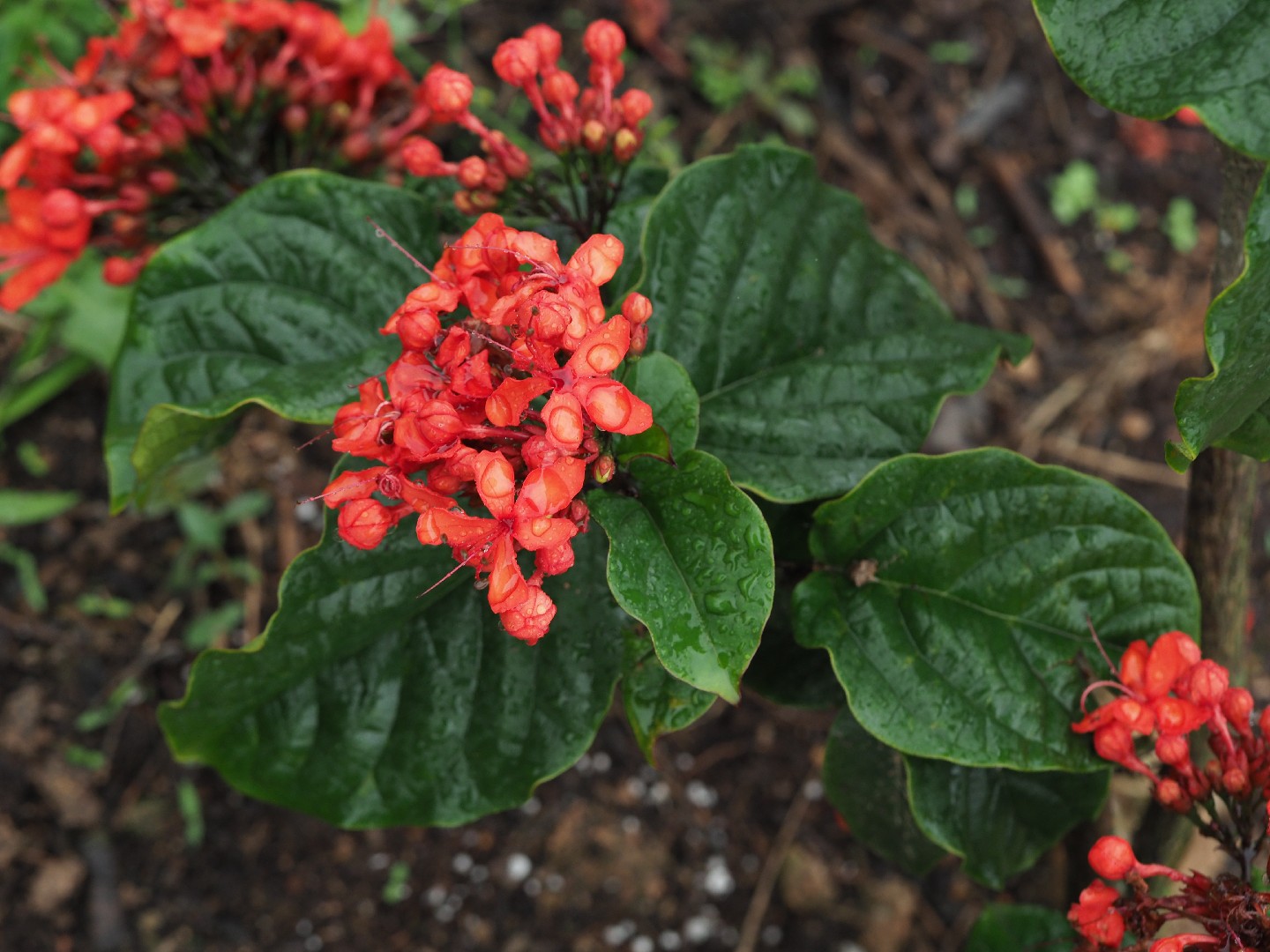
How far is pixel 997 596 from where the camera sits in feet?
4.35

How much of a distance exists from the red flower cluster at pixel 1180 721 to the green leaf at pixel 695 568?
51 centimetres

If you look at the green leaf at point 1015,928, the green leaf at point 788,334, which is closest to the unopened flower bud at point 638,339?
the green leaf at point 788,334

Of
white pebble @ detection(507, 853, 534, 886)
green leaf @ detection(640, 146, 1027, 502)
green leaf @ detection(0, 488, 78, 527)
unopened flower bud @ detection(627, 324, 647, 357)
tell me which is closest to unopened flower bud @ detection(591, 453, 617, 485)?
unopened flower bud @ detection(627, 324, 647, 357)

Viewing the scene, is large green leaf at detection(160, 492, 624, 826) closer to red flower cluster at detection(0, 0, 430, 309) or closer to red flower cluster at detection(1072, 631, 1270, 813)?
red flower cluster at detection(1072, 631, 1270, 813)

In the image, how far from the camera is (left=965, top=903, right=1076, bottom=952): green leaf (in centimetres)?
170

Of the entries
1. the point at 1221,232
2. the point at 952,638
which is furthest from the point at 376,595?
the point at 1221,232

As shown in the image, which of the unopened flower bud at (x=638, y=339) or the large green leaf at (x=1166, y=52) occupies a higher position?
the large green leaf at (x=1166, y=52)

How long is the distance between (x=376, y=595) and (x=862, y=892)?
1516 millimetres

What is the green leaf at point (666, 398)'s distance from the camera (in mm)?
1166

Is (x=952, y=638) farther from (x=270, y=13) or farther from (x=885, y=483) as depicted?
(x=270, y=13)

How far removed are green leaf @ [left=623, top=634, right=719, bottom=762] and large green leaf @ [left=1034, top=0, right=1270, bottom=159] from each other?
2.45 ft

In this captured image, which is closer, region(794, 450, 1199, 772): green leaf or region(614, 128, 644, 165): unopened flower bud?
region(794, 450, 1199, 772): green leaf

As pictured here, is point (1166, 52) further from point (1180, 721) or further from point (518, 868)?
point (518, 868)

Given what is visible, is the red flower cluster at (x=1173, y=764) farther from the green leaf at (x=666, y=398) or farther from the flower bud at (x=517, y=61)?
the flower bud at (x=517, y=61)
